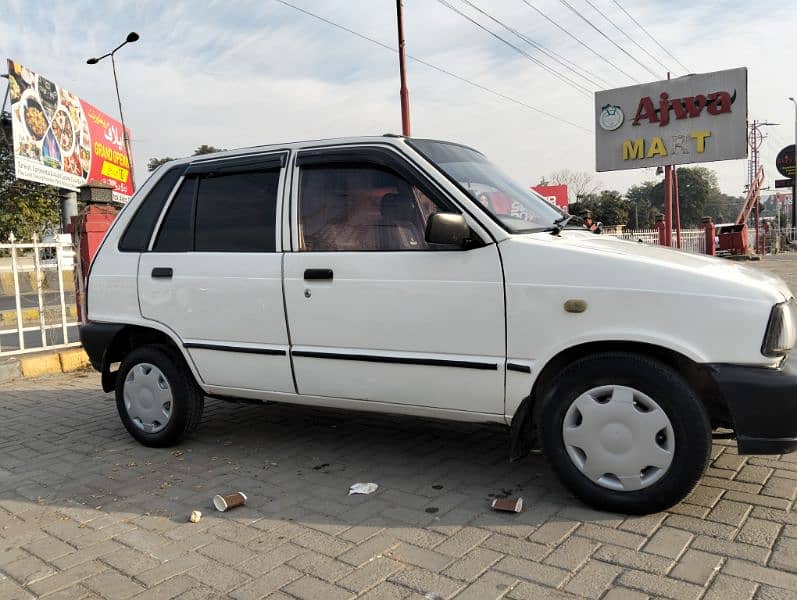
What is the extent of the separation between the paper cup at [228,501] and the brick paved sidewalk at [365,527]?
4 cm

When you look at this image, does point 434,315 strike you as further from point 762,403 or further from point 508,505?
point 762,403

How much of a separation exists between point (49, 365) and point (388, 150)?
5.60 metres

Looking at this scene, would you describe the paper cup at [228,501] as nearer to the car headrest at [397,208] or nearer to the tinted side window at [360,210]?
the tinted side window at [360,210]

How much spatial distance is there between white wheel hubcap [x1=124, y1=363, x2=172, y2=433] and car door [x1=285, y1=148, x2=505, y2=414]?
1121 millimetres

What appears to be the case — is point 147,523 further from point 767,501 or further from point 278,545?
point 767,501

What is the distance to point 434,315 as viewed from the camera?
11.2 feet

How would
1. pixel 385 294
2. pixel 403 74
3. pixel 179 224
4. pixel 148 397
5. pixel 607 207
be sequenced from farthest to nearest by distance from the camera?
pixel 607 207 < pixel 403 74 < pixel 148 397 < pixel 179 224 < pixel 385 294

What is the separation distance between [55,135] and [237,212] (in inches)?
565

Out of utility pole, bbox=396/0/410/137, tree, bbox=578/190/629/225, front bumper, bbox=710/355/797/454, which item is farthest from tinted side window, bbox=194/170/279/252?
tree, bbox=578/190/629/225

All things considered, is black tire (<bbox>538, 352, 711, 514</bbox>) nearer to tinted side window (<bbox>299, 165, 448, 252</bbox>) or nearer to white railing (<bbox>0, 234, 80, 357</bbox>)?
tinted side window (<bbox>299, 165, 448, 252</bbox>)

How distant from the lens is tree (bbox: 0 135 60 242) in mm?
25375

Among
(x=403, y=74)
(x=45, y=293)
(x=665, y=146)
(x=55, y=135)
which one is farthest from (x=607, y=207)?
(x=45, y=293)

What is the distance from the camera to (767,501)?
3.24 metres

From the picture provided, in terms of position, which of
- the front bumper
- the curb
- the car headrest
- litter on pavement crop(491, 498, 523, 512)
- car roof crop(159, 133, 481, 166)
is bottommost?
litter on pavement crop(491, 498, 523, 512)
